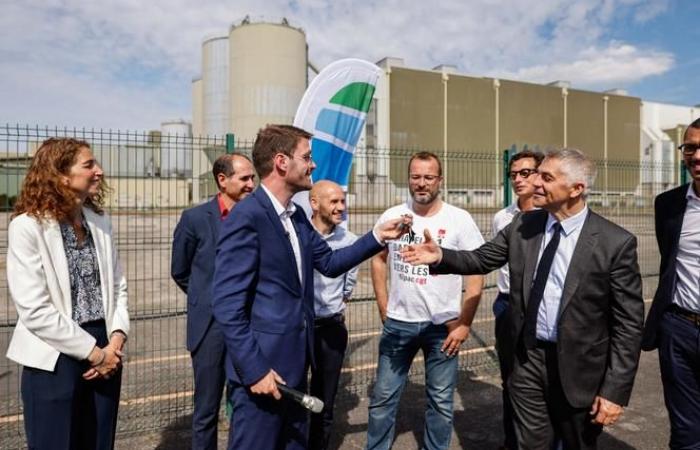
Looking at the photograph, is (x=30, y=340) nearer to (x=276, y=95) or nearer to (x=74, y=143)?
(x=74, y=143)

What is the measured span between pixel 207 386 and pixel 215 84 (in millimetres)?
50993

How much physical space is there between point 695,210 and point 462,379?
3.08m

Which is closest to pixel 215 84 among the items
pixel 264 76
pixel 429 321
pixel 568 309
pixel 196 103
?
pixel 264 76

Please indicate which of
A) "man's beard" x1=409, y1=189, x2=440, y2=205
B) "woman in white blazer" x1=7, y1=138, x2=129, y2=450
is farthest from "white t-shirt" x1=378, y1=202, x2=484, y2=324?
"woman in white blazer" x1=7, y1=138, x2=129, y2=450

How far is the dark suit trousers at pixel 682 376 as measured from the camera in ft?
8.95

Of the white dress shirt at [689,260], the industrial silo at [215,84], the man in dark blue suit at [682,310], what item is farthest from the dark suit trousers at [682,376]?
the industrial silo at [215,84]

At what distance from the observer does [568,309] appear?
2508 millimetres

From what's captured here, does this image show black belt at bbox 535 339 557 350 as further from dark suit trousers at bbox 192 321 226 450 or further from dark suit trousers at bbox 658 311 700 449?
dark suit trousers at bbox 192 321 226 450

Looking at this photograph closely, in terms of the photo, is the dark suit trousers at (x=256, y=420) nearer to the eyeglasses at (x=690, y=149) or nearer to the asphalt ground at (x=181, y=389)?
the asphalt ground at (x=181, y=389)

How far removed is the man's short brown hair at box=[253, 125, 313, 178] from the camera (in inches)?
98.5

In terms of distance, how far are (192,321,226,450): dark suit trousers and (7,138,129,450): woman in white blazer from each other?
68 cm

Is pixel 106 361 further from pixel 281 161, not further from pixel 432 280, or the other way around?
pixel 432 280

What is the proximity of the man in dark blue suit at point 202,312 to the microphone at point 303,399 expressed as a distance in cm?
117

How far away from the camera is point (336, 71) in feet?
17.6
